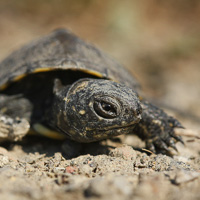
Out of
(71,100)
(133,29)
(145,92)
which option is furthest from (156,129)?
(133,29)

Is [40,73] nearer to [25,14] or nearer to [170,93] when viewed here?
[170,93]

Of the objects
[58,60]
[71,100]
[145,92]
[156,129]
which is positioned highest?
[145,92]

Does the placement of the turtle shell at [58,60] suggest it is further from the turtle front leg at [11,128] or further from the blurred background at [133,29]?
the blurred background at [133,29]

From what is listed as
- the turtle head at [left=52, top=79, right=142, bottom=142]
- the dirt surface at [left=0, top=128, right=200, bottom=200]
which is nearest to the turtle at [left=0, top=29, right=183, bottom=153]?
the turtle head at [left=52, top=79, right=142, bottom=142]

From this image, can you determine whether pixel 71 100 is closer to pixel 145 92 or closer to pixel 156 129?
pixel 156 129

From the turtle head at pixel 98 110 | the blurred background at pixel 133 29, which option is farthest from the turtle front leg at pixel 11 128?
the blurred background at pixel 133 29

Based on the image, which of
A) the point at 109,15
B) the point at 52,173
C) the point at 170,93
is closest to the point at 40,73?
the point at 52,173

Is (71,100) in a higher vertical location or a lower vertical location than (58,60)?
lower
